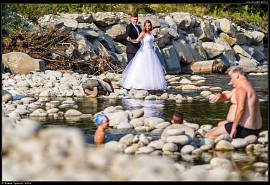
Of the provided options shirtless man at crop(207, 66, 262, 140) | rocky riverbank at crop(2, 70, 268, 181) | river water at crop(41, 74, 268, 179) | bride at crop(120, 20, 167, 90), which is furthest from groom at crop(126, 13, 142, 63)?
shirtless man at crop(207, 66, 262, 140)

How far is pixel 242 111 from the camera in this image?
9062mm

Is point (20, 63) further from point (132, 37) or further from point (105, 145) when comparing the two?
point (105, 145)

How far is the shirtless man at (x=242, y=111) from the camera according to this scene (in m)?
9.06

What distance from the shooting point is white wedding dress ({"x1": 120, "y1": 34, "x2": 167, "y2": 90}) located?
1600 cm

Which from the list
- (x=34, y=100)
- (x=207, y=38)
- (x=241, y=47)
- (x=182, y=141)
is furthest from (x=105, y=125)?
(x=241, y=47)

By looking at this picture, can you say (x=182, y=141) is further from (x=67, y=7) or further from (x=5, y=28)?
(x=67, y=7)

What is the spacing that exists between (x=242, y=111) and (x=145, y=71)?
23.4ft

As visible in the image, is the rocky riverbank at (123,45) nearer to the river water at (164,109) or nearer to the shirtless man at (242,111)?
the river water at (164,109)

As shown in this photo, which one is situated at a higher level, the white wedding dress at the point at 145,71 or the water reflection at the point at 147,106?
the white wedding dress at the point at 145,71

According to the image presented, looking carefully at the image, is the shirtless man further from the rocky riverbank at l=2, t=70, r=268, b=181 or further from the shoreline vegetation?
the shoreline vegetation

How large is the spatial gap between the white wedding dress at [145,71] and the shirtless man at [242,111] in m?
6.51

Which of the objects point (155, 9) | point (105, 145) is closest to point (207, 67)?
point (155, 9)

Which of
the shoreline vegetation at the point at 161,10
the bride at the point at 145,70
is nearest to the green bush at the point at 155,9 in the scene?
the shoreline vegetation at the point at 161,10

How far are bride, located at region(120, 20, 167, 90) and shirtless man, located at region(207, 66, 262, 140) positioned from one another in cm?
651
